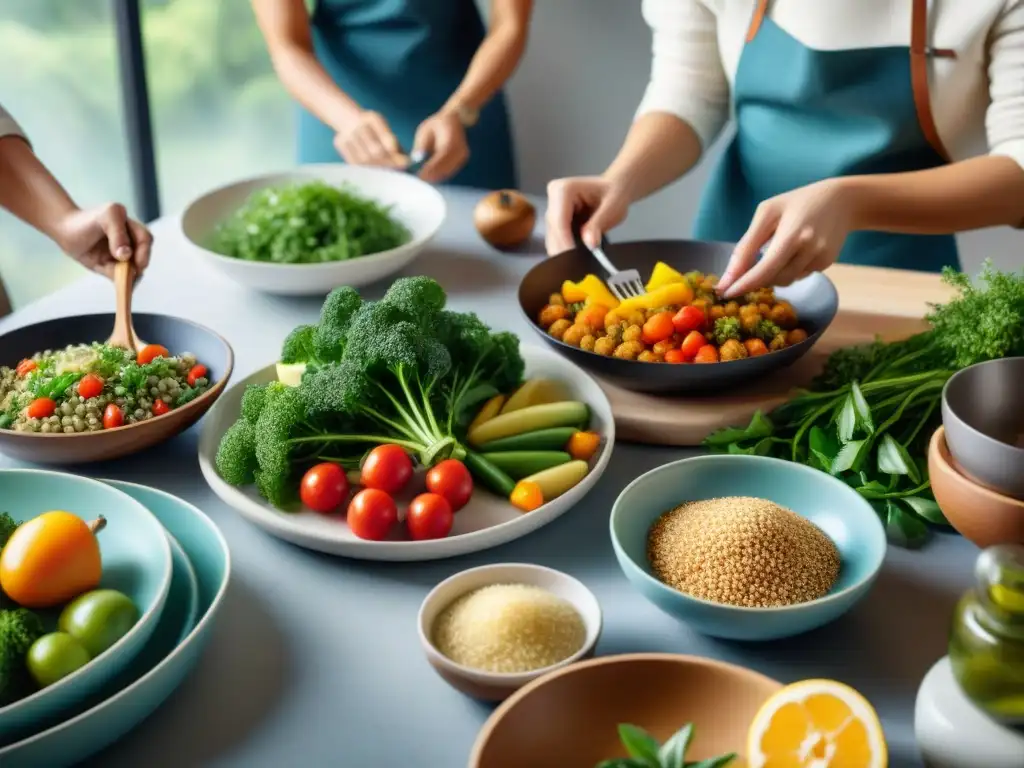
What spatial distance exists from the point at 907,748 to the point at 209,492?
0.87 m

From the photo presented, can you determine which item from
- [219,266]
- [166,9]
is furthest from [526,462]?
[166,9]

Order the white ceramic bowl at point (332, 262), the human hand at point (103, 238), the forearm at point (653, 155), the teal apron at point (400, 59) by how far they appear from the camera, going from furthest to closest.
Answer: the teal apron at point (400, 59) → the forearm at point (653, 155) → the white ceramic bowl at point (332, 262) → the human hand at point (103, 238)

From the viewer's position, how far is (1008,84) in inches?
65.9

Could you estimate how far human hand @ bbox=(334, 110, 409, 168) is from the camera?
2.12 m

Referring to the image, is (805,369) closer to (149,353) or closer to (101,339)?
(149,353)

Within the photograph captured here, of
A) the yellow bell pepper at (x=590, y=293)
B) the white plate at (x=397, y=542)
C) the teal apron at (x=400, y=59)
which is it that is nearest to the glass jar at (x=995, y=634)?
the white plate at (x=397, y=542)

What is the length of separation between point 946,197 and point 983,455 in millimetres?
800

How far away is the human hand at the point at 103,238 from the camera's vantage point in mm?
1598

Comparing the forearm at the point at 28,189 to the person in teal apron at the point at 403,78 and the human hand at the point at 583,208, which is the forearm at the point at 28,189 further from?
the human hand at the point at 583,208

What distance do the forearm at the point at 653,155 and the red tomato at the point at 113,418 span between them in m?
0.99

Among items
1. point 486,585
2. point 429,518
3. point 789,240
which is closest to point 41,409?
point 429,518

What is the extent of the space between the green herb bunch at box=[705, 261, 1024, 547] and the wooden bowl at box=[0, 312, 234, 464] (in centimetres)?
70

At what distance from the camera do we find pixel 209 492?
4.29ft

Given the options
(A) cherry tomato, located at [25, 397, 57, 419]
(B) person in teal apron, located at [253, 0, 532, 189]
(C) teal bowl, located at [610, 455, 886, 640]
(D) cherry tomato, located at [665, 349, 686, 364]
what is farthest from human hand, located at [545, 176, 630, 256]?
(A) cherry tomato, located at [25, 397, 57, 419]
